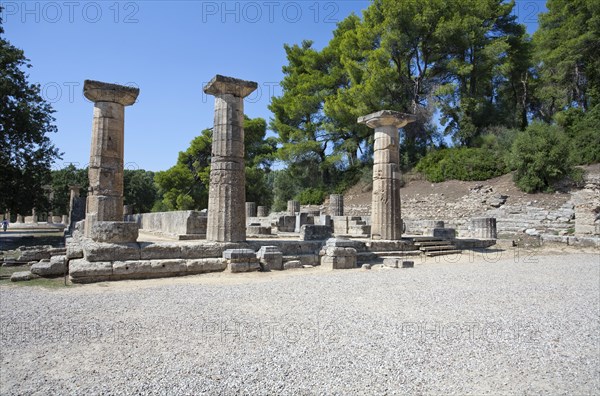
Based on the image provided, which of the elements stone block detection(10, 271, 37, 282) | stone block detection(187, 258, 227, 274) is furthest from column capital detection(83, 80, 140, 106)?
stone block detection(187, 258, 227, 274)

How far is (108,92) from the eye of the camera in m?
9.74

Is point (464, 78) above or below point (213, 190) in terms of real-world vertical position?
above

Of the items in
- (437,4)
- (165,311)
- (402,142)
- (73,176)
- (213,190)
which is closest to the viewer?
(165,311)

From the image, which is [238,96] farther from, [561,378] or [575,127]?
[575,127]

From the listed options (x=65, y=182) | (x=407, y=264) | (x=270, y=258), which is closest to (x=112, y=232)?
(x=270, y=258)

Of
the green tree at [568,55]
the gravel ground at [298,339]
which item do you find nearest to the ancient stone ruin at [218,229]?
the gravel ground at [298,339]

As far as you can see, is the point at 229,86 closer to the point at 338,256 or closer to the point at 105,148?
the point at 105,148

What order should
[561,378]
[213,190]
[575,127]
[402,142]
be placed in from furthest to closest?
[402,142] → [575,127] → [213,190] → [561,378]

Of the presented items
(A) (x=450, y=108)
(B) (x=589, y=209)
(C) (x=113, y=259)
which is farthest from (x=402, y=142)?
(C) (x=113, y=259)

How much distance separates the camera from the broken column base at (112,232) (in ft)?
26.2

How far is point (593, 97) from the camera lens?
26.5 metres

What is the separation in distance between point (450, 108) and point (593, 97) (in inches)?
360

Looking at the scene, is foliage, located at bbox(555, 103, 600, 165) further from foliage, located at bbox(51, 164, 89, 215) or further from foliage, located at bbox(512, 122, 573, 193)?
foliage, located at bbox(51, 164, 89, 215)

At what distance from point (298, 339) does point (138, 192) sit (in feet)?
152
